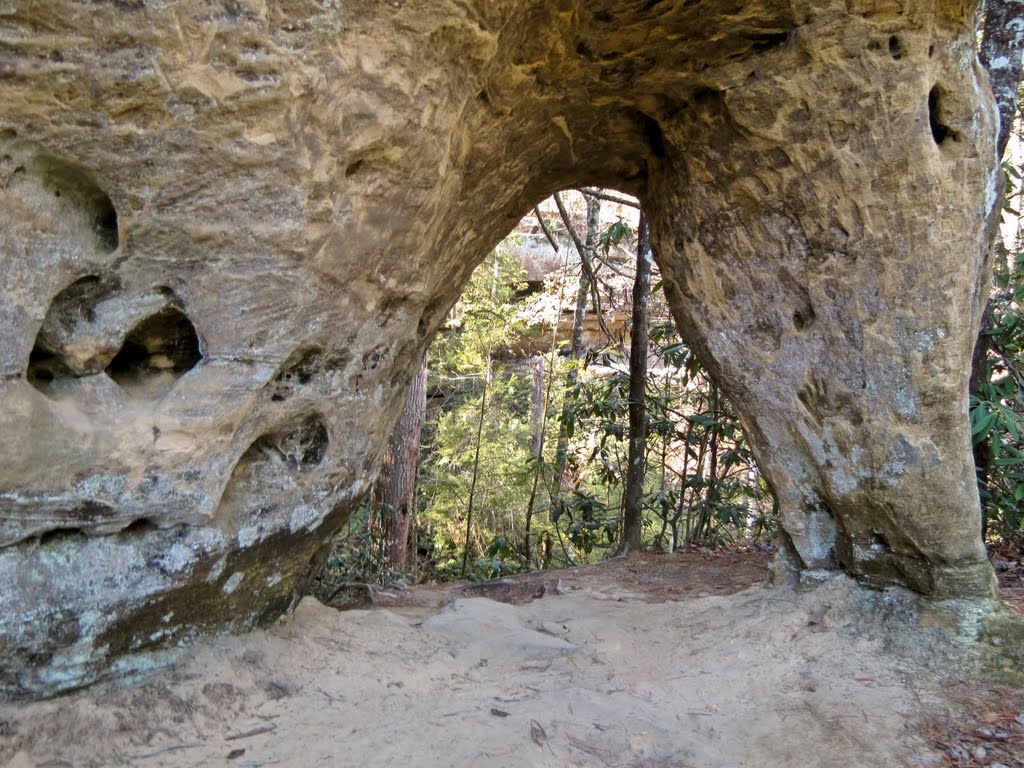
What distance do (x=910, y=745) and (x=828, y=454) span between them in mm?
1473

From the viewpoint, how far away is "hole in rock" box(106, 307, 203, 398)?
110 inches

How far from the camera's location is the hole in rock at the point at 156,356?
9.13 feet

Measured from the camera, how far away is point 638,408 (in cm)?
685

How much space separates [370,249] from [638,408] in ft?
14.1

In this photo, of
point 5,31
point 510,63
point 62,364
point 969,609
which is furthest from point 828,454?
point 5,31

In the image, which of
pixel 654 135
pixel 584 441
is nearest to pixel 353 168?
pixel 654 135

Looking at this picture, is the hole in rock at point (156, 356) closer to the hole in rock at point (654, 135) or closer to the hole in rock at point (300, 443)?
the hole in rock at point (300, 443)

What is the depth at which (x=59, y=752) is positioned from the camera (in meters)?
Result: 2.38

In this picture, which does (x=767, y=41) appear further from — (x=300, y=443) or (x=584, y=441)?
(x=584, y=441)

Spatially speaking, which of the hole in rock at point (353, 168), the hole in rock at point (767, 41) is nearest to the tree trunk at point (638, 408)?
the hole in rock at point (767, 41)

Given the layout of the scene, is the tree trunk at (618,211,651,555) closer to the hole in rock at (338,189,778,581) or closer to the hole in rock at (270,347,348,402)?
the hole in rock at (338,189,778,581)

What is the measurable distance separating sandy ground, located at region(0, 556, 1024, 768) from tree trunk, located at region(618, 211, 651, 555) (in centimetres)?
270

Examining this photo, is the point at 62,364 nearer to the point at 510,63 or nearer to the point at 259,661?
the point at 259,661

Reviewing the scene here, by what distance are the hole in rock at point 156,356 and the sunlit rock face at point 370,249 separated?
1cm
